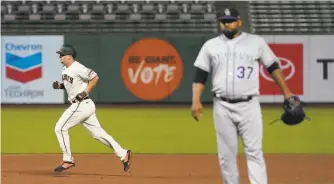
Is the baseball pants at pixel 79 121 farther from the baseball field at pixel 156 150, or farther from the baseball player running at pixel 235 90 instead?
the baseball player running at pixel 235 90

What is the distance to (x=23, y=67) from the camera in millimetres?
24500

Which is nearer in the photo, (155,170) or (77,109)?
(77,109)

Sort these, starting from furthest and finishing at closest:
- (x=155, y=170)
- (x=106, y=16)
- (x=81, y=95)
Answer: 1. (x=106, y=16)
2. (x=155, y=170)
3. (x=81, y=95)

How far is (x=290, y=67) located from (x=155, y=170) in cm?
1512

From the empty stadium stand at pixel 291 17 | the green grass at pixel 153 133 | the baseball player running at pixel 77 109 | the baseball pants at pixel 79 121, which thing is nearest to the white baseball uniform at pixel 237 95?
the baseball player running at pixel 77 109

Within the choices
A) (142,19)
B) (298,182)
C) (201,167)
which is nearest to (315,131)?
(201,167)

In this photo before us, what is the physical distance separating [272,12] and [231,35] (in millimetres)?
21703

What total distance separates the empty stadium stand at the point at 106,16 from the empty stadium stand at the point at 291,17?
1.79m

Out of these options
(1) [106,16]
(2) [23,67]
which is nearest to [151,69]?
(1) [106,16]

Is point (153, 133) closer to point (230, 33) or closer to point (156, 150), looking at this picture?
point (156, 150)

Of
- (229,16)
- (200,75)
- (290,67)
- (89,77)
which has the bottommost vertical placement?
(290,67)

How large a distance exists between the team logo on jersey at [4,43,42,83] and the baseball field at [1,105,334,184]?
8.71 feet

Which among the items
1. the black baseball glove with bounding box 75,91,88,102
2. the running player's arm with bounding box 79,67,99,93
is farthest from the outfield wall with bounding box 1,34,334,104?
the black baseball glove with bounding box 75,91,88,102

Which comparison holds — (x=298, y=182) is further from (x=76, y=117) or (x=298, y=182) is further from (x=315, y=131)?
(x=315, y=131)
